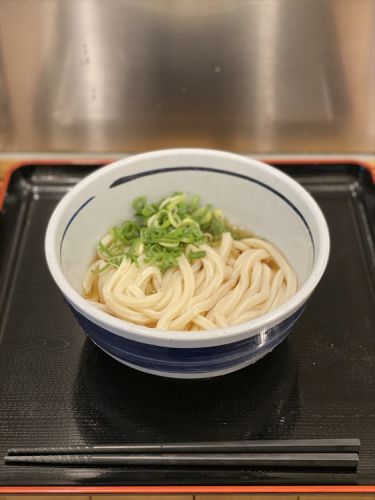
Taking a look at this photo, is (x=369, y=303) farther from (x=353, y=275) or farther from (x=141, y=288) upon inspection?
(x=141, y=288)

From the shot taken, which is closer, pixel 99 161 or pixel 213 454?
pixel 213 454

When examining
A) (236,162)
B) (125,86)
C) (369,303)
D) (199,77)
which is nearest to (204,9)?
(199,77)

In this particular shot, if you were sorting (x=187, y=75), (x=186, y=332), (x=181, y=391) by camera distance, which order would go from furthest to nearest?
(x=187, y=75)
(x=181, y=391)
(x=186, y=332)

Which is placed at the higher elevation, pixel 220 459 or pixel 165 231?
pixel 165 231

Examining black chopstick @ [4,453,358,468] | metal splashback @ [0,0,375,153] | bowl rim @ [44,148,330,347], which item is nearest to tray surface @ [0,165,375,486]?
black chopstick @ [4,453,358,468]

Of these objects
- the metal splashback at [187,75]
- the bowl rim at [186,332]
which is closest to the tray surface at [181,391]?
the bowl rim at [186,332]

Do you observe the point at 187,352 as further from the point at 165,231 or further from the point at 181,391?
the point at 165,231

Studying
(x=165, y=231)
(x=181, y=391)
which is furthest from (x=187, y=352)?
(x=165, y=231)
